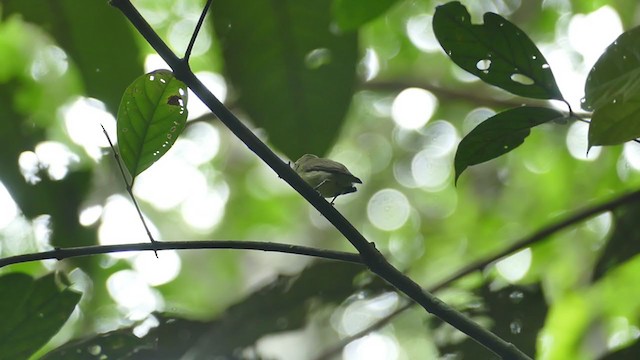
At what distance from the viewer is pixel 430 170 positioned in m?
5.59

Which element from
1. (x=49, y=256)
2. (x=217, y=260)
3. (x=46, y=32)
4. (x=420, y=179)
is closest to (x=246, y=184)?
(x=217, y=260)

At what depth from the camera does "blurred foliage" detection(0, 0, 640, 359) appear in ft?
5.01

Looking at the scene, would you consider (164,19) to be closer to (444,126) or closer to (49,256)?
(444,126)

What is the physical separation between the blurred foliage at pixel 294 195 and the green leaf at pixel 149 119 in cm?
41

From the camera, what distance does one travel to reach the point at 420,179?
5.64 metres

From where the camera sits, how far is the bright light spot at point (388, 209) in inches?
197

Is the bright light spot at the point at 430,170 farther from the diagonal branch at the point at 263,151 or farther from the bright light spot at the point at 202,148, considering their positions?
the diagonal branch at the point at 263,151

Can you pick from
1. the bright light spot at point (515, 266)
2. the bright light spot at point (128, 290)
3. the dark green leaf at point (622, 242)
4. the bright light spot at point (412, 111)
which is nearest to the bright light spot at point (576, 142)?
the bright light spot at point (515, 266)

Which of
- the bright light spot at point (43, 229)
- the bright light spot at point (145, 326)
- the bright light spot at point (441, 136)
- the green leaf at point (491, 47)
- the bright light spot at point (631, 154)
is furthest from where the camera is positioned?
the bright light spot at point (441, 136)

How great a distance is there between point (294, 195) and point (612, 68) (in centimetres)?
418

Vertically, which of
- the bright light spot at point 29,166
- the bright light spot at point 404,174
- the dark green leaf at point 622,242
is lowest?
the dark green leaf at point 622,242

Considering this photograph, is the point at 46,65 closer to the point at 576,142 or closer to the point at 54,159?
the point at 54,159

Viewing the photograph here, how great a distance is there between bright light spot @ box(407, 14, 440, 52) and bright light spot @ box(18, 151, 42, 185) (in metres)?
3.31

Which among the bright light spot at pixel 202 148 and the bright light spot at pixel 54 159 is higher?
the bright light spot at pixel 202 148
